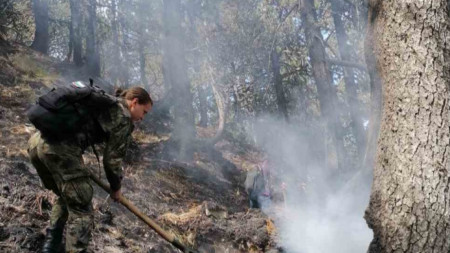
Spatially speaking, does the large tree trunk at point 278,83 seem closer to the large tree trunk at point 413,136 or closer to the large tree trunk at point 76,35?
the large tree trunk at point 76,35

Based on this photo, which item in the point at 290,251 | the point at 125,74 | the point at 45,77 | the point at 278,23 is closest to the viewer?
the point at 290,251

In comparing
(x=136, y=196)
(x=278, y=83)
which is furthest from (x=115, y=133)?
(x=278, y=83)

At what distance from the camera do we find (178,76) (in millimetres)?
9633

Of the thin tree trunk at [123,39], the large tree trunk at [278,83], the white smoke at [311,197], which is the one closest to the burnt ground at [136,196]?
the white smoke at [311,197]

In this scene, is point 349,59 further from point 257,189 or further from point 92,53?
point 92,53

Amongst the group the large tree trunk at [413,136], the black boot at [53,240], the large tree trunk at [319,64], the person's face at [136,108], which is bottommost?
the black boot at [53,240]

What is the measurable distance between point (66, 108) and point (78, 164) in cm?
47

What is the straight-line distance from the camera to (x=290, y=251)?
19.7 ft

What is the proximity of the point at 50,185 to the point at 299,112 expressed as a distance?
1447 cm

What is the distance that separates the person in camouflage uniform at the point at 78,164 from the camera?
3.02 meters

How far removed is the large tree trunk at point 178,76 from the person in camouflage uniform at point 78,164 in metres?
6.19

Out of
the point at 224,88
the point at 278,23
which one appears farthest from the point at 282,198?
the point at 278,23

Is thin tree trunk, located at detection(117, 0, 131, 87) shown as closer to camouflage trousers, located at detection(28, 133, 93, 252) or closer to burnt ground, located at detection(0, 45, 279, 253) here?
burnt ground, located at detection(0, 45, 279, 253)

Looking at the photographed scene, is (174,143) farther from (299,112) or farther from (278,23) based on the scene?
(299,112)
